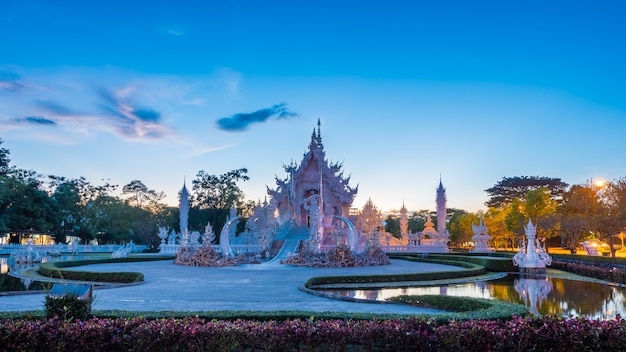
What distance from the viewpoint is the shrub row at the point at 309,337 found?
6340mm

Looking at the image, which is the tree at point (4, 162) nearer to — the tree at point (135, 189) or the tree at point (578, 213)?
the tree at point (135, 189)

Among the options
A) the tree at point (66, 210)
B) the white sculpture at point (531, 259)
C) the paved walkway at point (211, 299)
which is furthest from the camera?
the tree at point (66, 210)

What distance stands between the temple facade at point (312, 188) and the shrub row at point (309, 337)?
1296 inches

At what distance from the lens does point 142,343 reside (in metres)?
6.37

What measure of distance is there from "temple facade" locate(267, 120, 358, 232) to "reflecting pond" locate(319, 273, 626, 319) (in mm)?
22763

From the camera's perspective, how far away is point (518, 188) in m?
65.8

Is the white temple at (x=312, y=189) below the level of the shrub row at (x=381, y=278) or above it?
above

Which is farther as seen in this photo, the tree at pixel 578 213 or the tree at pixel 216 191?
the tree at pixel 216 191

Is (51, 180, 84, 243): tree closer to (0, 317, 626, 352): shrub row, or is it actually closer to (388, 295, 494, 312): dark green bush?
(388, 295, 494, 312): dark green bush

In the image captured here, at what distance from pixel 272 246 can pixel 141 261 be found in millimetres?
9362

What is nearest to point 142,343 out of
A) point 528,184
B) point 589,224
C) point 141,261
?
point 141,261

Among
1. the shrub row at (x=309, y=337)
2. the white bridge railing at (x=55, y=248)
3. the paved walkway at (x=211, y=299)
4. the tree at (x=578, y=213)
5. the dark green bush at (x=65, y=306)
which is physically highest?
the tree at (x=578, y=213)

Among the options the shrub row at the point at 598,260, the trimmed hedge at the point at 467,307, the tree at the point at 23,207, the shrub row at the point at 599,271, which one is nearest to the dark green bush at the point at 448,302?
the trimmed hedge at the point at 467,307

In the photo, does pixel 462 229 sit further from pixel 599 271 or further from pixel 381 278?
pixel 381 278
